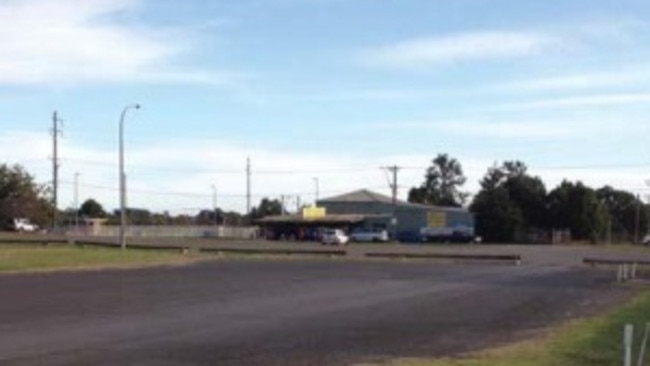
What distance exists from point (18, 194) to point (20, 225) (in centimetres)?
584

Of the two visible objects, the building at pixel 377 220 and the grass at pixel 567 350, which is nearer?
the grass at pixel 567 350

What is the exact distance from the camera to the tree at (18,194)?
11638cm

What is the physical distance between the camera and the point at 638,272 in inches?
2007

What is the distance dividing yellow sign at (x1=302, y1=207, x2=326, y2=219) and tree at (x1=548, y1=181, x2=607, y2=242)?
1199 inches

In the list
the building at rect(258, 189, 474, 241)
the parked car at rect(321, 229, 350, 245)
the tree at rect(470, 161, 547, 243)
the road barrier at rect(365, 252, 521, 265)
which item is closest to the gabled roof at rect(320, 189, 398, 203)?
the building at rect(258, 189, 474, 241)

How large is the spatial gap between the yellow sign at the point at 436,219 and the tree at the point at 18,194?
44976mm

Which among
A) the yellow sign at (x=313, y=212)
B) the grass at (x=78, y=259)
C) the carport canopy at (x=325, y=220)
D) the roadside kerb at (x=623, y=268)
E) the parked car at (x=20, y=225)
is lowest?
the roadside kerb at (x=623, y=268)

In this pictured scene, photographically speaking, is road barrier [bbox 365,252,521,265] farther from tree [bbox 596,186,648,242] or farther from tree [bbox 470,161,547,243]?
tree [bbox 596,186,648,242]

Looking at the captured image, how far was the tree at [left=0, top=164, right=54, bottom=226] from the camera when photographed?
116375 mm

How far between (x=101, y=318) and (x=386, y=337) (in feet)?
19.8

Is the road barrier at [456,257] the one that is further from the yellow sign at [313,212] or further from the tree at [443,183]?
the tree at [443,183]

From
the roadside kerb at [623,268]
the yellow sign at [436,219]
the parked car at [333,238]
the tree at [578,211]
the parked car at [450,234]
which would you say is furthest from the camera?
the tree at [578,211]

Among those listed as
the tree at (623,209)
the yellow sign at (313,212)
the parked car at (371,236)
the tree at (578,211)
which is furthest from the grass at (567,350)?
the tree at (623,209)

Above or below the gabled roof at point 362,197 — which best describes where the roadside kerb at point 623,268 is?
below
